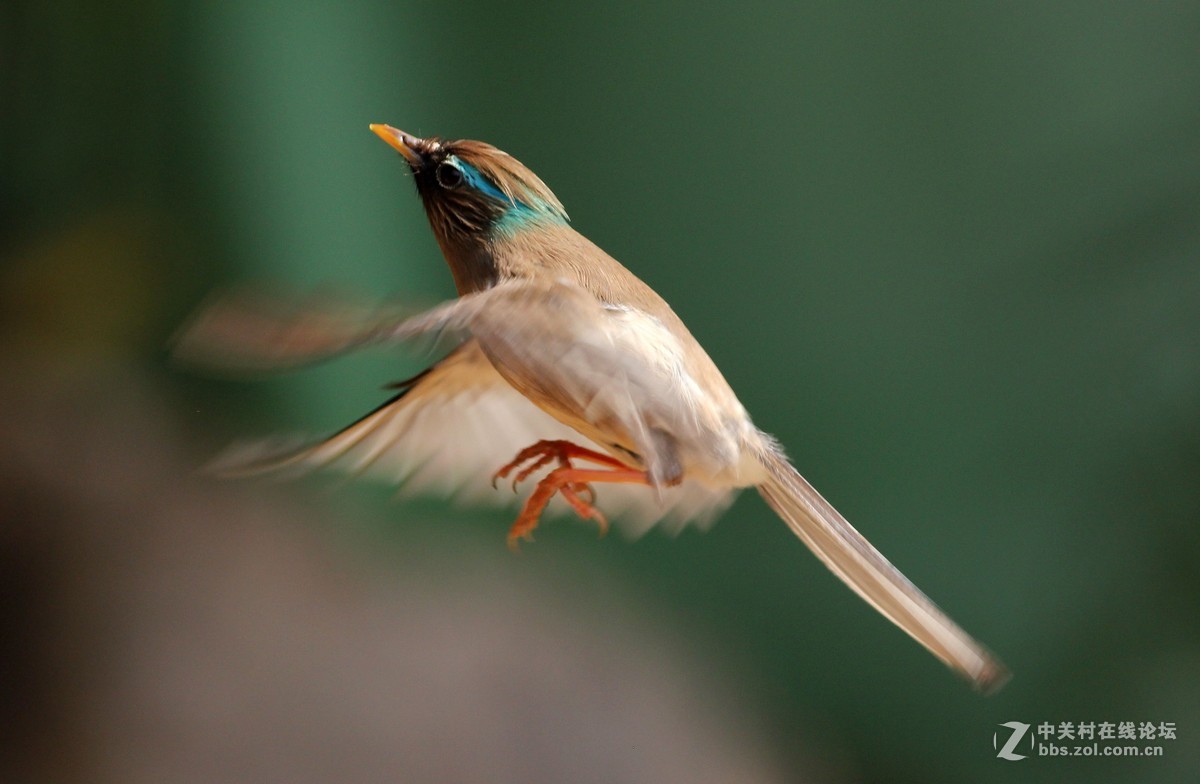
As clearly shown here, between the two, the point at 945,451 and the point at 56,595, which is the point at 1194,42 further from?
the point at 56,595

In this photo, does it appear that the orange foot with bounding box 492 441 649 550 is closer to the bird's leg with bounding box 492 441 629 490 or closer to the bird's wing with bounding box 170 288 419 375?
the bird's leg with bounding box 492 441 629 490

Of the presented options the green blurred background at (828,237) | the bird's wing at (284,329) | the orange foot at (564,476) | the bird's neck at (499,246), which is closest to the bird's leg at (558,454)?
the orange foot at (564,476)

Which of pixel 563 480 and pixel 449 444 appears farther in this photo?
pixel 449 444

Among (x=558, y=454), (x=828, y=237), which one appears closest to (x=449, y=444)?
(x=558, y=454)

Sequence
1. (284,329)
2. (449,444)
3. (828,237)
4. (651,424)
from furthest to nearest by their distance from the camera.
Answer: (828,237)
(449,444)
(651,424)
(284,329)

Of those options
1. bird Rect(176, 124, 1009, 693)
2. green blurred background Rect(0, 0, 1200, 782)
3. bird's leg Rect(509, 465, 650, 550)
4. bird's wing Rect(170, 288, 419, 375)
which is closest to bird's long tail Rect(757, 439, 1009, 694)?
bird Rect(176, 124, 1009, 693)

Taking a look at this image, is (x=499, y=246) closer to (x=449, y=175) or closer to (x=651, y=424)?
(x=449, y=175)

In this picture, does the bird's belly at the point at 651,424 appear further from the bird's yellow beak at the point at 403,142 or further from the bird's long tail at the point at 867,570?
→ the bird's yellow beak at the point at 403,142
